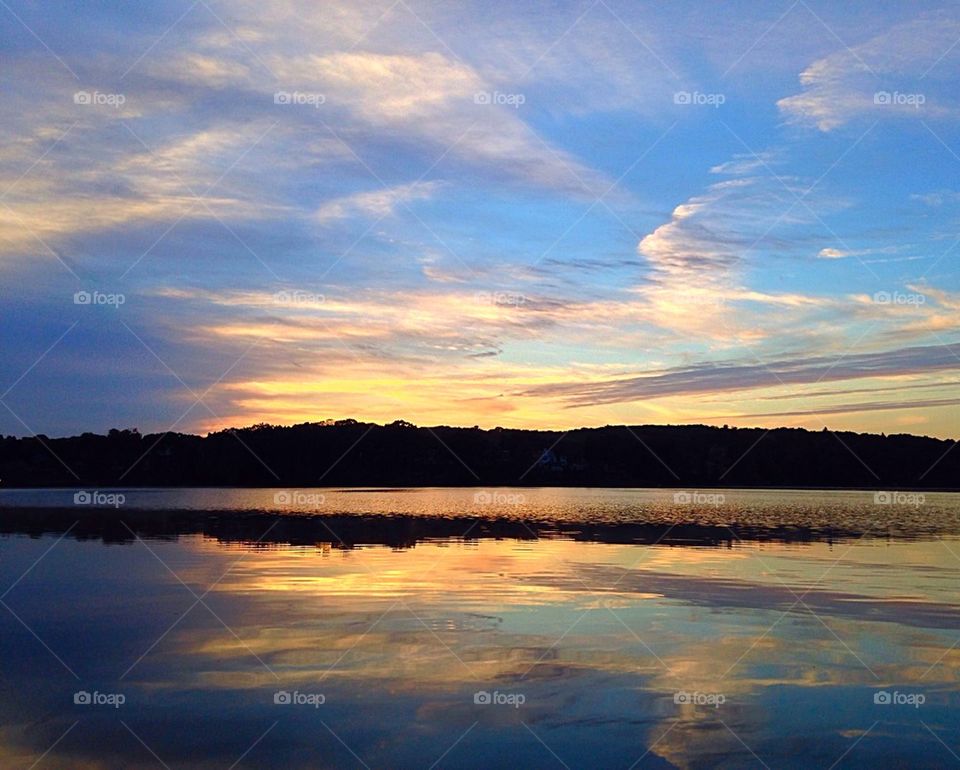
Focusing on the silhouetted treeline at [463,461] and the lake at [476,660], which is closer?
the lake at [476,660]

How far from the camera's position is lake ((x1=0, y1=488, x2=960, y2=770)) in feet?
34.6

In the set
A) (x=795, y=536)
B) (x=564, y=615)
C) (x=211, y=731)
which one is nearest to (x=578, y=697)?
(x=211, y=731)

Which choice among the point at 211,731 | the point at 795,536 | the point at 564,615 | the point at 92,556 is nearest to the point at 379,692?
the point at 211,731

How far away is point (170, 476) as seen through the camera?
126375 mm

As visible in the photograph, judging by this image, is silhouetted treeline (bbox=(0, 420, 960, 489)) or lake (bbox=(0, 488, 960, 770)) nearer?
lake (bbox=(0, 488, 960, 770))

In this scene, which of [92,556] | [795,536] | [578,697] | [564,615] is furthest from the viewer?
[795,536]

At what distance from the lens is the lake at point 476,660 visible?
10555 millimetres

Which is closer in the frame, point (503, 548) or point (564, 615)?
point (564, 615)

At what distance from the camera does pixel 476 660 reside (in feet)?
46.5

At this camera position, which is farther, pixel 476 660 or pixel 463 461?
pixel 463 461

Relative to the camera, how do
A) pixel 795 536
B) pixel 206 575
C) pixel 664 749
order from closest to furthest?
pixel 664 749
pixel 206 575
pixel 795 536

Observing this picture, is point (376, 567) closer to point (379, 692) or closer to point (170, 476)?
point (379, 692)

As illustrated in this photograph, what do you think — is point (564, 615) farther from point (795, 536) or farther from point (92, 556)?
point (795, 536)

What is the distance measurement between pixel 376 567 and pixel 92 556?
9.29 meters
